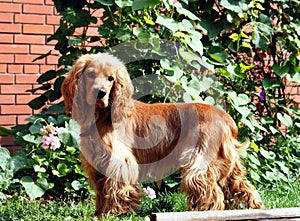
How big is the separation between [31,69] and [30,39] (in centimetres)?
32

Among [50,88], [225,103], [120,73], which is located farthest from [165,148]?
[50,88]

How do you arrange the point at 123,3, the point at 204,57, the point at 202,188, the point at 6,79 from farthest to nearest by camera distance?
the point at 6,79
the point at 204,57
the point at 123,3
the point at 202,188

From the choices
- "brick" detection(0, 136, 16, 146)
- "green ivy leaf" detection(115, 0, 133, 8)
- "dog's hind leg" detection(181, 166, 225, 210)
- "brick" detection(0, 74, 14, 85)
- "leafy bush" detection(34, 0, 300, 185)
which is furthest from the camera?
"brick" detection(0, 74, 14, 85)

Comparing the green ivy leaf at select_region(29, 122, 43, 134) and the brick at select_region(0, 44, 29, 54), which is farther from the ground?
the brick at select_region(0, 44, 29, 54)

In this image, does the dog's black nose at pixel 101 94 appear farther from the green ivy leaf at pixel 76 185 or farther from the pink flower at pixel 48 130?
the green ivy leaf at pixel 76 185

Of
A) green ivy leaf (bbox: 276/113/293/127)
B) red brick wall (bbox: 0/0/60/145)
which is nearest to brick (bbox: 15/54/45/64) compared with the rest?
red brick wall (bbox: 0/0/60/145)

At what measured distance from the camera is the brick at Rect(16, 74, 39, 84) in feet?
22.1

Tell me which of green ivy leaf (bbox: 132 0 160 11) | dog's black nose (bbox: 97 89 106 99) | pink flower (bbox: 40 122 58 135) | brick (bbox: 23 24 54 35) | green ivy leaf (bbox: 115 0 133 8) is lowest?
pink flower (bbox: 40 122 58 135)

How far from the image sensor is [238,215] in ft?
12.4

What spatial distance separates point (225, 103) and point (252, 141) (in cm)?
48

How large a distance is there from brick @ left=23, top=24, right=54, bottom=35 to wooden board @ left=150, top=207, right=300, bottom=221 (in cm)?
373

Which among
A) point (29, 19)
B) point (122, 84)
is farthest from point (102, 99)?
point (29, 19)

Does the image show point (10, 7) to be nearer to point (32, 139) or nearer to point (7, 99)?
point (7, 99)

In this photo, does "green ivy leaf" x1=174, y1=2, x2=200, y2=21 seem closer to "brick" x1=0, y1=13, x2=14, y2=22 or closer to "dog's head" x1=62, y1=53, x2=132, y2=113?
"dog's head" x1=62, y1=53, x2=132, y2=113
